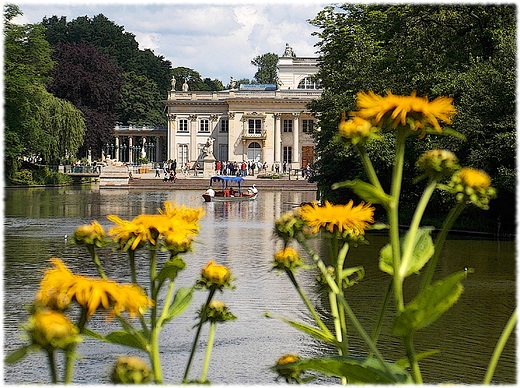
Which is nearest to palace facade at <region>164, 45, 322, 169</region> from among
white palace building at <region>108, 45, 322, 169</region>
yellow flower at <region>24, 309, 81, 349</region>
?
white palace building at <region>108, 45, 322, 169</region>

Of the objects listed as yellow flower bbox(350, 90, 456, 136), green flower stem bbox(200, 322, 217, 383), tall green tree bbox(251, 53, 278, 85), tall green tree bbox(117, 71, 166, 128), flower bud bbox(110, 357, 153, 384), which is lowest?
green flower stem bbox(200, 322, 217, 383)

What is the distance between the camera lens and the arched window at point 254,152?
268 feet

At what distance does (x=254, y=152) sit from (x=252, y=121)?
289 centimetres

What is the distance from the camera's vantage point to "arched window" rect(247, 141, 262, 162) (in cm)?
8162

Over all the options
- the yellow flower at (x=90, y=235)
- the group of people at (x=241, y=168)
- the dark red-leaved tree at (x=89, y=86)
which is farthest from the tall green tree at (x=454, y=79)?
the dark red-leaved tree at (x=89, y=86)

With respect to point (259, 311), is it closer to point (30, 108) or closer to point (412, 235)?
point (412, 235)

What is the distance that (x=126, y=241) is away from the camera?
98.3 inches

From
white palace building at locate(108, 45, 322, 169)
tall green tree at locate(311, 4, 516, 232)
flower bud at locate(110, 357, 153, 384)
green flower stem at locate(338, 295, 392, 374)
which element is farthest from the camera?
white palace building at locate(108, 45, 322, 169)

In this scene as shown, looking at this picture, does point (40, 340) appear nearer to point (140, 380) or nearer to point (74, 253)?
point (140, 380)

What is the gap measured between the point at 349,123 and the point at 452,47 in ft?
73.5

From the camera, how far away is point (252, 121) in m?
81.6

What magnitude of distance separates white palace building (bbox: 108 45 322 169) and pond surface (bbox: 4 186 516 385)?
5556 centimetres

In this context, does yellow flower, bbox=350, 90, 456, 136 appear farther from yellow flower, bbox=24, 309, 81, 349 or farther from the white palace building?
the white palace building

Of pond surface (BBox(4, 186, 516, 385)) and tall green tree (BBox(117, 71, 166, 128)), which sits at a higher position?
tall green tree (BBox(117, 71, 166, 128))
